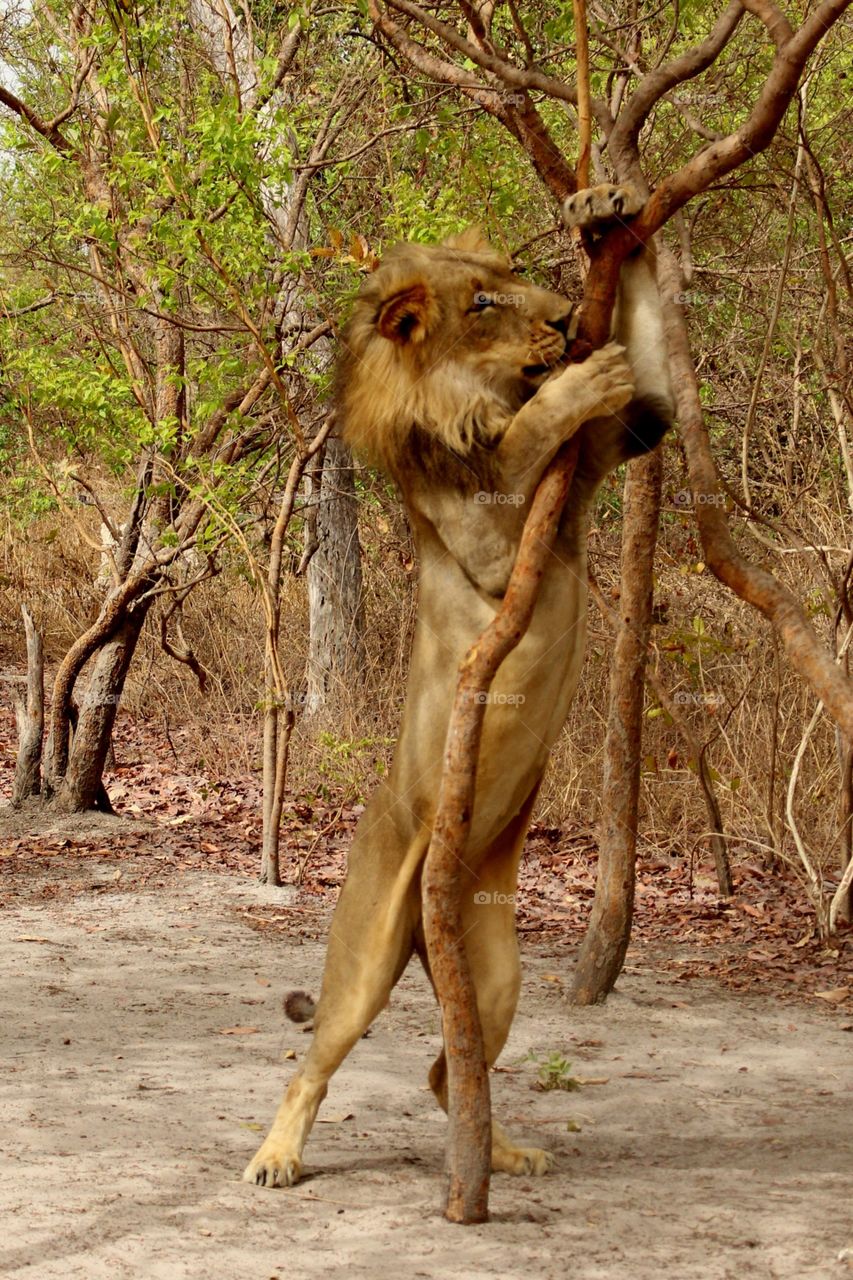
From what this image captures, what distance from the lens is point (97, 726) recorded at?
36.2 ft

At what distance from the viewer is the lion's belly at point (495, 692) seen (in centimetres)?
439

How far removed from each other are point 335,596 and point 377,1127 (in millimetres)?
7959

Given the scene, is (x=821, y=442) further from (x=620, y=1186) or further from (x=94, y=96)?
(x=620, y=1186)

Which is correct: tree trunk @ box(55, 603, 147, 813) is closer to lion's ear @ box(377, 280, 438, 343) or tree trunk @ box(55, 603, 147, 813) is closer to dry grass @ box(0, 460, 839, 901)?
dry grass @ box(0, 460, 839, 901)

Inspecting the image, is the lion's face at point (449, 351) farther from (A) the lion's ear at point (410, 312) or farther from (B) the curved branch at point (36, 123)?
(B) the curved branch at point (36, 123)

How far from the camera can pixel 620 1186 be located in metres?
4.60

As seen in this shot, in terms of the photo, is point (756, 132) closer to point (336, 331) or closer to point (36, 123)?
point (336, 331)

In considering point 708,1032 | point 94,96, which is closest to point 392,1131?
point 708,1032

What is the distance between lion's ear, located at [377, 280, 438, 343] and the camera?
4414 millimetres

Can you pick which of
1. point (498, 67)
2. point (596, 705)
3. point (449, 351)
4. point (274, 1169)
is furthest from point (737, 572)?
point (596, 705)

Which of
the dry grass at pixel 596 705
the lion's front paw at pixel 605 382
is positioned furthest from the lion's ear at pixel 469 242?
the dry grass at pixel 596 705

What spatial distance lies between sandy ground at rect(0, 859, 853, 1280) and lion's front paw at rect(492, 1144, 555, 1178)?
7 centimetres

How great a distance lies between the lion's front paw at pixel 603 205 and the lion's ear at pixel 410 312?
1.78 ft

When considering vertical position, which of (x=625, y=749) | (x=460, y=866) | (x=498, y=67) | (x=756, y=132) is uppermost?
(x=498, y=67)
